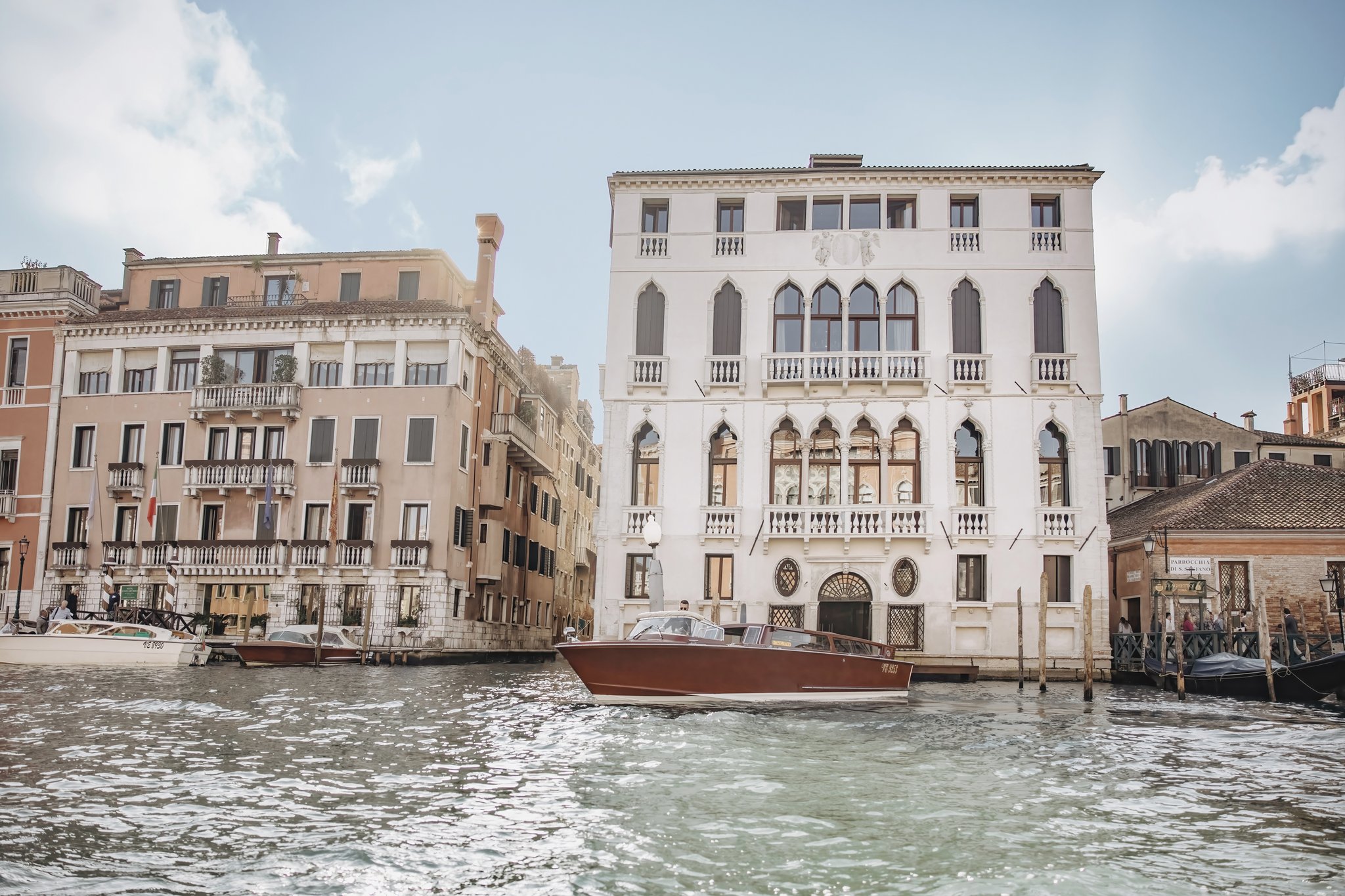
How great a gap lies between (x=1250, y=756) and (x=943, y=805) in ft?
17.0

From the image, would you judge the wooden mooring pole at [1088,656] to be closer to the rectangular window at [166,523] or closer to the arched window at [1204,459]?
the arched window at [1204,459]

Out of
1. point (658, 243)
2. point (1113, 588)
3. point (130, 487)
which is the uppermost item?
point (658, 243)

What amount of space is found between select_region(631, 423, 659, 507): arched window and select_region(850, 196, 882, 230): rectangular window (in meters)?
6.70

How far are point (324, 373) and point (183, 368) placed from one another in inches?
175

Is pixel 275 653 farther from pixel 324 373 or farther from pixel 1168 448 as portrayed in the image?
pixel 1168 448

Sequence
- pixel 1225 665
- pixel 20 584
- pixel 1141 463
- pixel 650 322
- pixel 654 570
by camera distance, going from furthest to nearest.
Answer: pixel 1141 463 → pixel 20 584 → pixel 650 322 → pixel 1225 665 → pixel 654 570

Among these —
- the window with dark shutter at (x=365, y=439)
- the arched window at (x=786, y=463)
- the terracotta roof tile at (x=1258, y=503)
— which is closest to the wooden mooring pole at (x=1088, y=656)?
the arched window at (x=786, y=463)

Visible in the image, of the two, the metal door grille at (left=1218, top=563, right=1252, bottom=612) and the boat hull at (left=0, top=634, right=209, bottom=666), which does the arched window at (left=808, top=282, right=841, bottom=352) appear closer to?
the metal door grille at (left=1218, top=563, right=1252, bottom=612)

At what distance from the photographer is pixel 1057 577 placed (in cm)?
2377

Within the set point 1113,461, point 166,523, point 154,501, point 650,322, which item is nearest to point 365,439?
point 154,501

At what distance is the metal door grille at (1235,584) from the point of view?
2539 cm

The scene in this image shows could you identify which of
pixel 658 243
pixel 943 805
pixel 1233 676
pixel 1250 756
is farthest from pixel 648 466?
pixel 943 805

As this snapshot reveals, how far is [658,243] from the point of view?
25469 mm

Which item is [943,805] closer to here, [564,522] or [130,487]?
[130,487]
